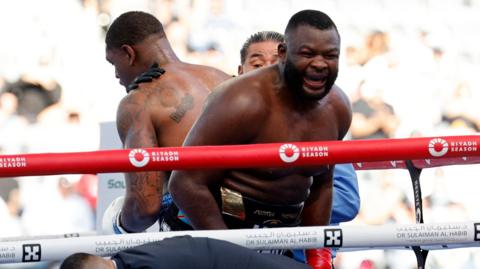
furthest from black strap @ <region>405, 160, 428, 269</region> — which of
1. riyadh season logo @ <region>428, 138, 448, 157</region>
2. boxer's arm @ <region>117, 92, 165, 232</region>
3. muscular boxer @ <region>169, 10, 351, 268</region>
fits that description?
boxer's arm @ <region>117, 92, 165, 232</region>

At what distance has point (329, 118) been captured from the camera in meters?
3.69

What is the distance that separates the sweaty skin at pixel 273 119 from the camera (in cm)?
349

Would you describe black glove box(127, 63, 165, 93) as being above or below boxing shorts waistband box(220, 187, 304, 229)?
above

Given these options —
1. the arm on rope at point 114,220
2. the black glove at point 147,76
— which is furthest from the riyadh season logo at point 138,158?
the arm on rope at point 114,220

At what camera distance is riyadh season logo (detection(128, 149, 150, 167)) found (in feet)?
11.0

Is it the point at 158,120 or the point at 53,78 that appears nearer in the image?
the point at 158,120

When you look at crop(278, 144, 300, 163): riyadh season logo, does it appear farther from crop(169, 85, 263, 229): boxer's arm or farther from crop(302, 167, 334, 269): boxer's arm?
crop(302, 167, 334, 269): boxer's arm

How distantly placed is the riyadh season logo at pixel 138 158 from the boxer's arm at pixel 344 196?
4.38 feet

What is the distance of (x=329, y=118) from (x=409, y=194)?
3731mm

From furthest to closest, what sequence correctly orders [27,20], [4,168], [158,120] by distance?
[27,20]
[158,120]
[4,168]

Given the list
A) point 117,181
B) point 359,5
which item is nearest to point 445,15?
point 359,5

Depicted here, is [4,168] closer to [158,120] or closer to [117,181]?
[158,120]

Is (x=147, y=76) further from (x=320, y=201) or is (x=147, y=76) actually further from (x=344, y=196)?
(x=344, y=196)

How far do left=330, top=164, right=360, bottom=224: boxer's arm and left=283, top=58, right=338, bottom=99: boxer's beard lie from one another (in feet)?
3.37
